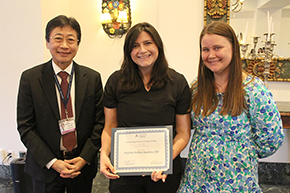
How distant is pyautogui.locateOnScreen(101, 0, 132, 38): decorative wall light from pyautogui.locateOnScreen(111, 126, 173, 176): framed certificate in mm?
2085

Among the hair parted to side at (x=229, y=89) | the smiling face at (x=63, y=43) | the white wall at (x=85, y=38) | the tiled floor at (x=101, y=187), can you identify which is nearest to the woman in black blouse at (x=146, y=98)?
the hair parted to side at (x=229, y=89)

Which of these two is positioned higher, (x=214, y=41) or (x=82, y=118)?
(x=214, y=41)

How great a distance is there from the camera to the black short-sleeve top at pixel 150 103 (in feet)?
4.48


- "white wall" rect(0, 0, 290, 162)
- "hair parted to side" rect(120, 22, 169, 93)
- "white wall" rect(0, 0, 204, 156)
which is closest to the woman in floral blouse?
"hair parted to side" rect(120, 22, 169, 93)

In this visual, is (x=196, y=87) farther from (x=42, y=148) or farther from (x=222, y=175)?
(x=42, y=148)

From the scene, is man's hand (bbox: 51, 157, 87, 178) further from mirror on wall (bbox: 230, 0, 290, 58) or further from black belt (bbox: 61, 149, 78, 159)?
mirror on wall (bbox: 230, 0, 290, 58)

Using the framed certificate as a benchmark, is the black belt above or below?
below

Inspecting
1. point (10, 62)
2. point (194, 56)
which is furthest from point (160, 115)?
point (10, 62)

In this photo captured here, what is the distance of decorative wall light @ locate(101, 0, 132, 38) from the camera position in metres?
3.02

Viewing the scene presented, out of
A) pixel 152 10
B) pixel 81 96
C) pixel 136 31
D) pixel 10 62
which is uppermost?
pixel 152 10

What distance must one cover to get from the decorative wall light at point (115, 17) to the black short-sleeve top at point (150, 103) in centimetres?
182

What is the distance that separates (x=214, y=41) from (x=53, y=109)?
108cm

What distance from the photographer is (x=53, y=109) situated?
143cm

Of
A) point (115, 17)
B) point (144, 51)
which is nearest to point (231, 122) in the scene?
point (144, 51)
